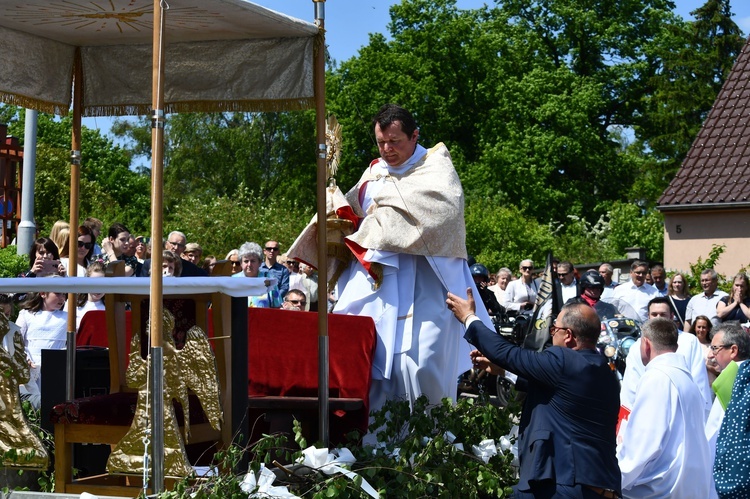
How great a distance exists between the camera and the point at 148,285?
558cm

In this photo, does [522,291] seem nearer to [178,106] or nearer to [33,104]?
[178,106]

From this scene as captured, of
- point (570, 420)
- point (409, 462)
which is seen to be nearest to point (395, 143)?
point (409, 462)

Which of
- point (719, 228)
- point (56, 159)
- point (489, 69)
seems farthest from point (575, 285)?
point (489, 69)

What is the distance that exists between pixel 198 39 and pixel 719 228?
69.1 feet

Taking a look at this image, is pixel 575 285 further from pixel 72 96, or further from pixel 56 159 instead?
pixel 56 159

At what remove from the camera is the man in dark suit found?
5676 mm

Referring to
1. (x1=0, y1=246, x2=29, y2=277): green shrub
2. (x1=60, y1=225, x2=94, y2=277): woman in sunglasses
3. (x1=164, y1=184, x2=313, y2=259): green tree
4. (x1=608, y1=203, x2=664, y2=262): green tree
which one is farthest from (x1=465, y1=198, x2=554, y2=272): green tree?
(x1=0, y1=246, x2=29, y2=277): green shrub

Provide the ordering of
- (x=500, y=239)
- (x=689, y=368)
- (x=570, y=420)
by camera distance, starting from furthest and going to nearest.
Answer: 1. (x=500, y=239)
2. (x=689, y=368)
3. (x=570, y=420)

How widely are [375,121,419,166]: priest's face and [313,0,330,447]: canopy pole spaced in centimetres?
73

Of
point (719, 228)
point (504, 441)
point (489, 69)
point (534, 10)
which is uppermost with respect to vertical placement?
point (534, 10)

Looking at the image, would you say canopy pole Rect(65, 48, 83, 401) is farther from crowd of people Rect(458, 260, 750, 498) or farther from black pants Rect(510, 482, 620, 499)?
black pants Rect(510, 482, 620, 499)

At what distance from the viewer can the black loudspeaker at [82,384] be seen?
20.9 ft

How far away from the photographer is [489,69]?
139ft

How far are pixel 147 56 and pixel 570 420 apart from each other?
3583 millimetres
